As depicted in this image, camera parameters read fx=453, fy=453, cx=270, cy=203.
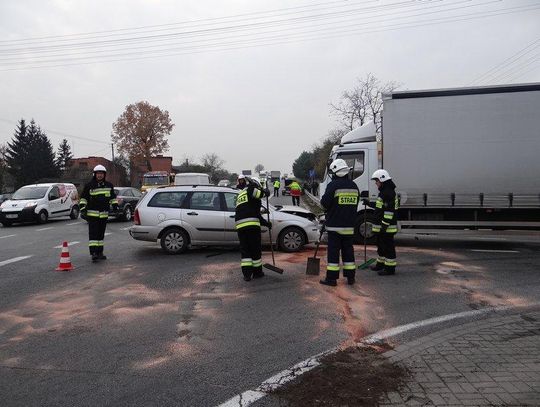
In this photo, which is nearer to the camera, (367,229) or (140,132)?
(367,229)

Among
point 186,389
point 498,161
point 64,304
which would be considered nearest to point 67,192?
point 64,304

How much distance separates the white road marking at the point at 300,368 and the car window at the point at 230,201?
5.77m

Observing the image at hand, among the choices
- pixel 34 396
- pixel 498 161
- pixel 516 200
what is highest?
pixel 498 161

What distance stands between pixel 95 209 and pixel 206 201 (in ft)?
7.83

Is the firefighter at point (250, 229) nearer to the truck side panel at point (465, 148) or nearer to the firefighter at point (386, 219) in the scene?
the firefighter at point (386, 219)

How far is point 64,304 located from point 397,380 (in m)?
4.78

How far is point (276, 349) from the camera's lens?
15.0 ft

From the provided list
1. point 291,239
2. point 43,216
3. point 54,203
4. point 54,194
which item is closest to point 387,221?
point 291,239

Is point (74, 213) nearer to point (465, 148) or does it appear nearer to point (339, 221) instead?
point (465, 148)

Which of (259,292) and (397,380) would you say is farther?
(259,292)

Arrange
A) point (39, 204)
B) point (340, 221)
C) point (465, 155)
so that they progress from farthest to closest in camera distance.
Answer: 1. point (39, 204)
2. point (465, 155)
3. point (340, 221)

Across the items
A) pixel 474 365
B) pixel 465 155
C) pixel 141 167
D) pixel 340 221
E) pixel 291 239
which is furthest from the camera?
pixel 141 167

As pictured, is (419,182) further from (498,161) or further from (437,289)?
(437,289)

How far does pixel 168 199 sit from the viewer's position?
10430mm
